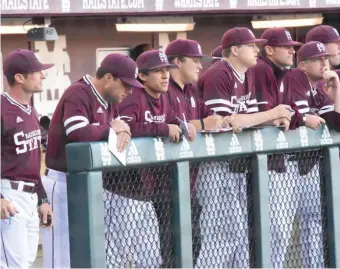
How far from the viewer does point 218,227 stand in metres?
3.98

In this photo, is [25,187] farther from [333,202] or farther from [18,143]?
[333,202]

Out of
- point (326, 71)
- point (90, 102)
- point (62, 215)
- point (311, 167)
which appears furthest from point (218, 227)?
point (326, 71)

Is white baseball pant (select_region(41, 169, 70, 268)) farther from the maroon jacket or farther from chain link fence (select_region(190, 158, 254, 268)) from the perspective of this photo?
chain link fence (select_region(190, 158, 254, 268))

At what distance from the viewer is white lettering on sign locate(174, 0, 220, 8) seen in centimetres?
968

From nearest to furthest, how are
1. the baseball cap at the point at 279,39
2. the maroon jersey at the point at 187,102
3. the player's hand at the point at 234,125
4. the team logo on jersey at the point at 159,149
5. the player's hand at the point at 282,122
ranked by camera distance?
1. the team logo on jersey at the point at 159,149
2. the player's hand at the point at 234,125
3. the player's hand at the point at 282,122
4. the maroon jersey at the point at 187,102
5. the baseball cap at the point at 279,39

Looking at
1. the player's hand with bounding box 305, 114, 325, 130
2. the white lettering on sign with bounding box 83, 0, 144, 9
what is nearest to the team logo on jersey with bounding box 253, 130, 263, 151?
the player's hand with bounding box 305, 114, 325, 130

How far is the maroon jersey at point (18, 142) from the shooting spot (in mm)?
4852

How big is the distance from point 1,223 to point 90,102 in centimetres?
71

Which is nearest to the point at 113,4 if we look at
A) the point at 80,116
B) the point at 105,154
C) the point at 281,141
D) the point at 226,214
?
the point at 80,116

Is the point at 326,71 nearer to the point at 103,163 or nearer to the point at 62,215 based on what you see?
the point at 62,215

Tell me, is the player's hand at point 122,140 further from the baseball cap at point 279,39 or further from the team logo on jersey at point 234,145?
the baseball cap at point 279,39

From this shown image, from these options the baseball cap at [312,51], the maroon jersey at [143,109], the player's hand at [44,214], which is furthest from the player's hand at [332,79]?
the player's hand at [44,214]

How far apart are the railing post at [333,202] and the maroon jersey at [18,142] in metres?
1.45

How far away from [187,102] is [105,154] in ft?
6.49
